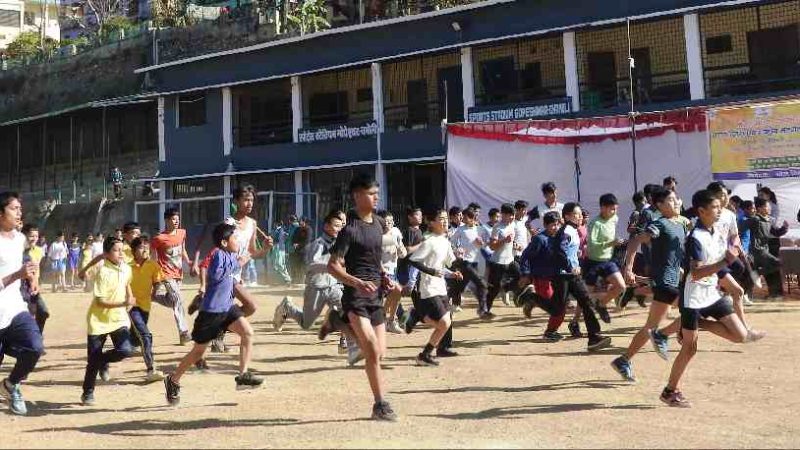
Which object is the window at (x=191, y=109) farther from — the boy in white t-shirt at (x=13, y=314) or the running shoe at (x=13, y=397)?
the running shoe at (x=13, y=397)

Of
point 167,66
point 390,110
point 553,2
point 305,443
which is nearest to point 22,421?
point 305,443

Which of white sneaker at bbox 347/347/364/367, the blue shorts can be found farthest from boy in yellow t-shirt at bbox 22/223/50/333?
the blue shorts

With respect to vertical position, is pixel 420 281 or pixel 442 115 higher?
pixel 442 115

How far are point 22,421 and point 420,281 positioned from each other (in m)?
4.08

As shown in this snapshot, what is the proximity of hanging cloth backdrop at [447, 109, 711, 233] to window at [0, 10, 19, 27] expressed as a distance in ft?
239

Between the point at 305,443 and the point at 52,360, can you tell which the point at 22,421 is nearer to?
the point at 305,443

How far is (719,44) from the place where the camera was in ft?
78.4

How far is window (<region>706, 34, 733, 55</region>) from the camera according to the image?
23734 millimetres

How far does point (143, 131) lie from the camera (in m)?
41.0

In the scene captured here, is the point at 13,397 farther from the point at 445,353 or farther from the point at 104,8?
the point at 104,8

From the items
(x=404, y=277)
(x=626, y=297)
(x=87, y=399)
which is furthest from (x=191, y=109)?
(x=87, y=399)

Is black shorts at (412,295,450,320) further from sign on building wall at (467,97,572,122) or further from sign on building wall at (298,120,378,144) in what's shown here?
sign on building wall at (298,120,378,144)

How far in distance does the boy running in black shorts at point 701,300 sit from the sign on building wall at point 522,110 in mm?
16397

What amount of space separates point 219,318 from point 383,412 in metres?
1.95
